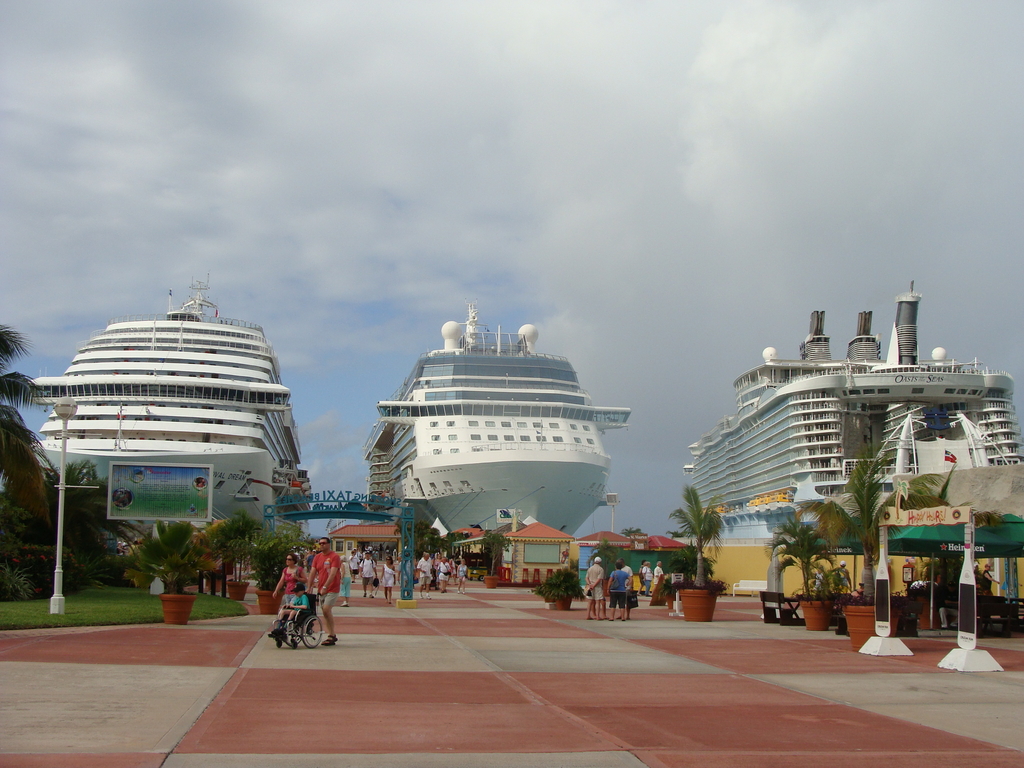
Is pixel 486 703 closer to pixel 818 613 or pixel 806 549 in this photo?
pixel 818 613

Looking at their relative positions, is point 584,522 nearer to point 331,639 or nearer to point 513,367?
point 513,367

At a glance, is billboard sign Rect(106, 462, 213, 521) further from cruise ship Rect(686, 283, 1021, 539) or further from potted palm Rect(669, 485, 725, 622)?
cruise ship Rect(686, 283, 1021, 539)

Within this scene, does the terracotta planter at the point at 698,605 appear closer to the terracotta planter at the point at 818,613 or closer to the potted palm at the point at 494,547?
the terracotta planter at the point at 818,613

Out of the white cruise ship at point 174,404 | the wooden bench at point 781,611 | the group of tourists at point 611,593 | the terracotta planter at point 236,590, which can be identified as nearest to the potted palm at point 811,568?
the wooden bench at point 781,611

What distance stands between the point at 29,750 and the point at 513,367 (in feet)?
189

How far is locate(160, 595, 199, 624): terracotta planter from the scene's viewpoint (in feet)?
47.4

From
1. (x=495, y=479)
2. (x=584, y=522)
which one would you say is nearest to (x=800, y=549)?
(x=495, y=479)

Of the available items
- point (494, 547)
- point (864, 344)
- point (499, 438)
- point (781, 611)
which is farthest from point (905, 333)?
point (781, 611)

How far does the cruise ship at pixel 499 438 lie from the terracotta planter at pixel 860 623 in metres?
40.7

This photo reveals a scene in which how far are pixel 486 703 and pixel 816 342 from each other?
71.3 m

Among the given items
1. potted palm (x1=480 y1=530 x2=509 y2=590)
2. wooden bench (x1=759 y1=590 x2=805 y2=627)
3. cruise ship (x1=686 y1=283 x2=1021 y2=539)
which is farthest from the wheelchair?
cruise ship (x1=686 y1=283 x2=1021 y2=539)

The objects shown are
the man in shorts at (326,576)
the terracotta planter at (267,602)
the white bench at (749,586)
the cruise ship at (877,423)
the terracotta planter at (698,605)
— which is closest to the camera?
the man in shorts at (326,576)

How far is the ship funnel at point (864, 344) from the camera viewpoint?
2712 inches

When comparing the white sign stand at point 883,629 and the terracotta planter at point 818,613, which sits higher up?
the white sign stand at point 883,629
